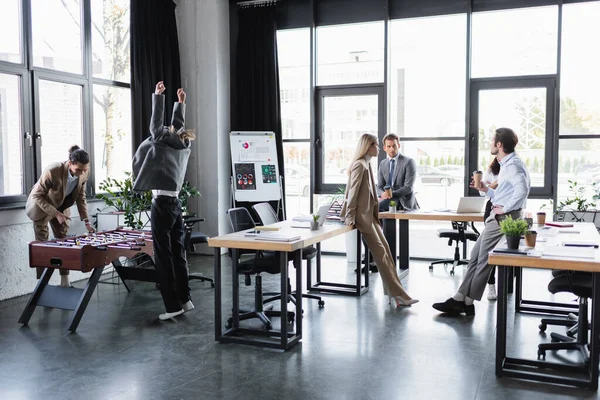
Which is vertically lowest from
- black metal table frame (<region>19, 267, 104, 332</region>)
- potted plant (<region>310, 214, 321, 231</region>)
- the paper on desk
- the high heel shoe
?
the high heel shoe

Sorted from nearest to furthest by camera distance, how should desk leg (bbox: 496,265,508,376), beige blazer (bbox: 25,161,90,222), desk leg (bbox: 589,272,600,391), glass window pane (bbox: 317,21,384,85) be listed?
desk leg (bbox: 589,272,600,391), desk leg (bbox: 496,265,508,376), beige blazer (bbox: 25,161,90,222), glass window pane (bbox: 317,21,384,85)

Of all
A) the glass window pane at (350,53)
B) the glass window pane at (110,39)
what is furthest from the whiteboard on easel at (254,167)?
the glass window pane at (110,39)

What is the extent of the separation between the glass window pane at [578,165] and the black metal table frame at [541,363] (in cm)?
406

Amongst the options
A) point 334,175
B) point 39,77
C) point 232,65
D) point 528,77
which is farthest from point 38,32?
point 528,77

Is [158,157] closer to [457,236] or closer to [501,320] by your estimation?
[501,320]

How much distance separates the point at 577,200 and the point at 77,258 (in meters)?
5.82

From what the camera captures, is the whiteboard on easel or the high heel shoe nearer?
the high heel shoe

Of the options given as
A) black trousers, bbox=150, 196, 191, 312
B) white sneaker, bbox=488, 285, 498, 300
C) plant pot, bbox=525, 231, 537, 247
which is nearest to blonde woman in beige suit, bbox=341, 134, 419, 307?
white sneaker, bbox=488, 285, 498, 300

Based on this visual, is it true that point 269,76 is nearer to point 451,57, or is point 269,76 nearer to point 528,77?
point 451,57

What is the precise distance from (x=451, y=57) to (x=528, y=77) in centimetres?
103

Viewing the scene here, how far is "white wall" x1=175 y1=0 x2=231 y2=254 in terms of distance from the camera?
8445 millimetres

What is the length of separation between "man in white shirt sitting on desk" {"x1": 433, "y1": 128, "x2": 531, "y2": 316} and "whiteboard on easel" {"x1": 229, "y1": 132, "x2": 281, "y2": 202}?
12.9 feet

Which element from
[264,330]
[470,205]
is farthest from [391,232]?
[264,330]

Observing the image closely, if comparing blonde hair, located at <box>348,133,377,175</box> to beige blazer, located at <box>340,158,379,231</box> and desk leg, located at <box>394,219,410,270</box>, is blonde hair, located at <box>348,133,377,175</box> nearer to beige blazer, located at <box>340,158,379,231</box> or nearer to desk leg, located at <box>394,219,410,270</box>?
beige blazer, located at <box>340,158,379,231</box>
